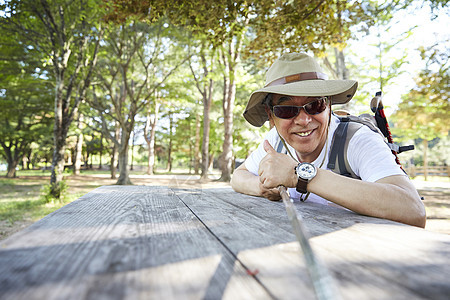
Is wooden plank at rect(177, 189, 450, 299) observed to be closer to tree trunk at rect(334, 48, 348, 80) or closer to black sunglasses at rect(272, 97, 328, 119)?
black sunglasses at rect(272, 97, 328, 119)

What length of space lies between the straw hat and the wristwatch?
0.60 meters

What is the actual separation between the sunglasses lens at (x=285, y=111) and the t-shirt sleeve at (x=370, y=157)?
1.59 ft

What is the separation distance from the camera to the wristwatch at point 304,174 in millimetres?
1654

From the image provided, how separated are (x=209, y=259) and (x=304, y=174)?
1061mm

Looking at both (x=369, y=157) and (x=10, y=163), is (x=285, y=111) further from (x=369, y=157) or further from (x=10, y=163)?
(x=10, y=163)

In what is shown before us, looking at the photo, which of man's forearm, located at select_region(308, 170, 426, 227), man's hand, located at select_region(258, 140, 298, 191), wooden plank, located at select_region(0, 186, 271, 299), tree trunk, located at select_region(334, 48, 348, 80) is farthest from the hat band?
tree trunk, located at select_region(334, 48, 348, 80)

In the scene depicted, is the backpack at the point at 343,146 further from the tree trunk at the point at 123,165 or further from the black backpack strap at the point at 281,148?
the tree trunk at the point at 123,165

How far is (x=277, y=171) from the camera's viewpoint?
1815 millimetres

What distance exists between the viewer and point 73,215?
129 cm

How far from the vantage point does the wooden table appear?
594mm

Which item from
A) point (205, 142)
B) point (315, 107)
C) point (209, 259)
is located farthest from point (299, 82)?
point (205, 142)

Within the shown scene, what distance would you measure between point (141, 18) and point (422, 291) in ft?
15.1

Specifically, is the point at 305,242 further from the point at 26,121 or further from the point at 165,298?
the point at 26,121

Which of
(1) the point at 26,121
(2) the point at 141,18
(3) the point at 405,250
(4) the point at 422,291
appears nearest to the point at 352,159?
(3) the point at 405,250
